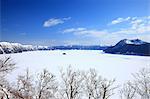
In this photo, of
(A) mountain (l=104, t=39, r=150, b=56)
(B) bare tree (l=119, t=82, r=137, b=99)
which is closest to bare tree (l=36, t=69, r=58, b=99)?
(B) bare tree (l=119, t=82, r=137, b=99)

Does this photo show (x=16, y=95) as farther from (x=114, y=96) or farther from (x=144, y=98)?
(x=114, y=96)

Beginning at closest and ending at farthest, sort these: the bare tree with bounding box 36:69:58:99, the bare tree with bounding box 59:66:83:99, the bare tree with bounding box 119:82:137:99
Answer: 1. the bare tree with bounding box 36:69:58:99
2. the bare tree with bounding box 59:66:83:99
3. the bare tree with bounding box 119:82:137:99

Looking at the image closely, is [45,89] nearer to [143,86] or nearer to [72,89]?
[72,89]

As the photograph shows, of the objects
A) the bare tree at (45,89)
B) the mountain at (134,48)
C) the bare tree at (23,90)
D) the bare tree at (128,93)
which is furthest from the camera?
the mountain at (134,48)

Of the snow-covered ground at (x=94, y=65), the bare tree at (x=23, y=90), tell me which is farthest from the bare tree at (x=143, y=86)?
the bare tree at (x=23, y=90)

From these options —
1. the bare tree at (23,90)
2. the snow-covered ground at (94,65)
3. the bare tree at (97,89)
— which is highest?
the bare tree at (23,90)

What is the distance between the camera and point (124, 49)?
146 m

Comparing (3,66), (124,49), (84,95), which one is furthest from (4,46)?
(3,66)

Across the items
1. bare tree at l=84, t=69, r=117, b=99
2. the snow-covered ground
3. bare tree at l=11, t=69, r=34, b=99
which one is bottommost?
the snow-covered ground

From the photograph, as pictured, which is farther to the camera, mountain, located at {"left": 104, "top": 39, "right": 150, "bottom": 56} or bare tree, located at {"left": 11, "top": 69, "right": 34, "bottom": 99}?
mountain, located at {"left": 104, "top": 39, "right": 150, "bottom": 56}

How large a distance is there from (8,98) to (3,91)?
0.21m

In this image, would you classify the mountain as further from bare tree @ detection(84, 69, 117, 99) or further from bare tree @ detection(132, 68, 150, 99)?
bare tree @ detection(84, 69, 117, 99)

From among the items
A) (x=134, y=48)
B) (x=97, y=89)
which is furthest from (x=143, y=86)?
(x=134, y=48)

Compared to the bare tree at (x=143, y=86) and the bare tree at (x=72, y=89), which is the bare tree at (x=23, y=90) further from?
the bare tree at (x=143, y=86)
